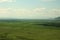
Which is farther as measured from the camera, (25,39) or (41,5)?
(41,5)

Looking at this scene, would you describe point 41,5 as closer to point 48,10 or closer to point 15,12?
point 48,10

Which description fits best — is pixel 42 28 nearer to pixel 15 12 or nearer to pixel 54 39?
pixel 54 39

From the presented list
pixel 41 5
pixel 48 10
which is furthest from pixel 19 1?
pixel 48 10

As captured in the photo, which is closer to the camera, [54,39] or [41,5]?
[54,39]

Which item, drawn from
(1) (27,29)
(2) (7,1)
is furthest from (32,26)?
(2) (7,1)

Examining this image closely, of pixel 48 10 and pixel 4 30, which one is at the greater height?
pixel 48 10

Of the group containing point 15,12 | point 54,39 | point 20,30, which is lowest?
point 54,39
